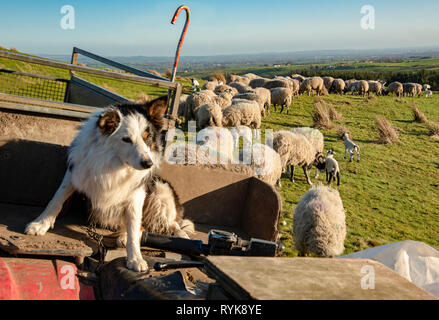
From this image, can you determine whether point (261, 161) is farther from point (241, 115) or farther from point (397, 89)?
point (397, 89)

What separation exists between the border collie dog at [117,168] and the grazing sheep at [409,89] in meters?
48.3

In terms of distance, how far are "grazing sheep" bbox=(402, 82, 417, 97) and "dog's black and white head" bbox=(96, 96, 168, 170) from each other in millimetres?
48328

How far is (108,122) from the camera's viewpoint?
9.18 ft

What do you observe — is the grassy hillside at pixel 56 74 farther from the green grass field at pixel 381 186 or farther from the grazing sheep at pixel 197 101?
the grazing sheep at pixel 197 101

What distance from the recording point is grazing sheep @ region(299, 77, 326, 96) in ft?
129

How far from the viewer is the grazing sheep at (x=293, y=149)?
37.1ft

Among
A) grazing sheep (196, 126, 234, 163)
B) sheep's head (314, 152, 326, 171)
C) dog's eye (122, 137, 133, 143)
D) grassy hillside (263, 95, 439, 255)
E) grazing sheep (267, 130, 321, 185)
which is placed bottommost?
grassy hillside (263, 95, 439, 255)

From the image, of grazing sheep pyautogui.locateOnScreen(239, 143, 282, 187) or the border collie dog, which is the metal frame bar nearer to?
the border collie dog

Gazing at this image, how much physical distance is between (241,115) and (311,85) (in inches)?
950

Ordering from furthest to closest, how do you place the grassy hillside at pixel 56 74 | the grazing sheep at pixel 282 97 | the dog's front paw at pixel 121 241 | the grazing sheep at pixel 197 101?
1. the grazing sheep at pixel 282 97
2. the grazing sheep at pixel 197 101
3. the grassy hillside at pixel 56 74
4. the dog's front paw at pixel 121 241

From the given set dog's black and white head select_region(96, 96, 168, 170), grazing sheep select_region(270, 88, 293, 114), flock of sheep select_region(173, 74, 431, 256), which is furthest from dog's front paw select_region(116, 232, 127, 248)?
grazing sheep select_region(270, 88, 293, 114)

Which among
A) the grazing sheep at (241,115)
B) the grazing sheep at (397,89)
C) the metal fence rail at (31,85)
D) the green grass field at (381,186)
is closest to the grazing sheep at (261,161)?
the green grass field at (381,186)
